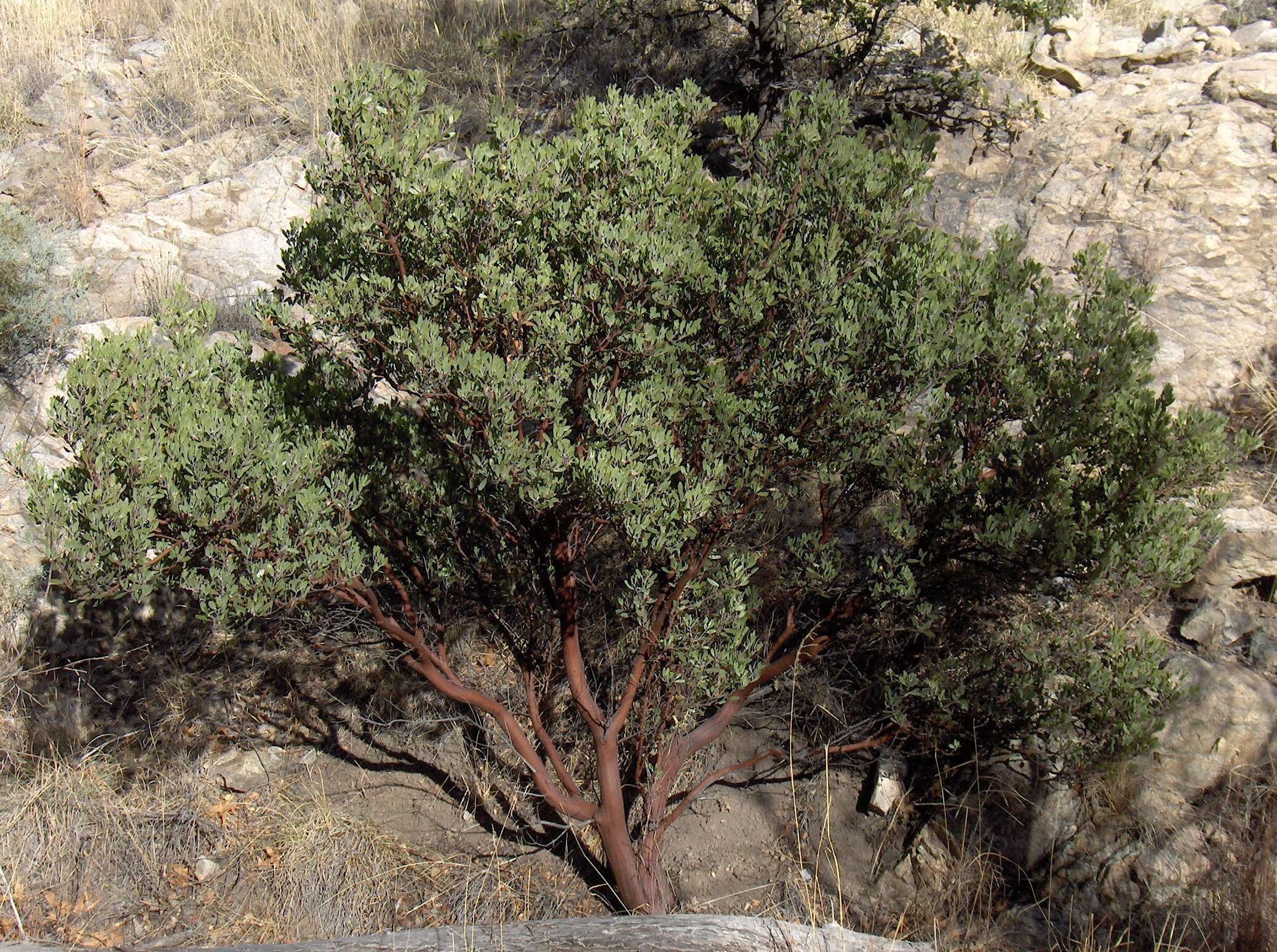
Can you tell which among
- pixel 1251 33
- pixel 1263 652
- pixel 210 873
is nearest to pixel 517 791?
pixel 210 873

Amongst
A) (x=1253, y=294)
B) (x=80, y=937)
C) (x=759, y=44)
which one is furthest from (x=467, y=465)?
(x=1253, y=294)

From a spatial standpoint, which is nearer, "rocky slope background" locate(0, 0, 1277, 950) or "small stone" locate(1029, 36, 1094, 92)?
"rocky slope background" locate(0, 0, 1277, 950)

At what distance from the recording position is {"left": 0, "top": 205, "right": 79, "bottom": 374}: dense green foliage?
19.8ft

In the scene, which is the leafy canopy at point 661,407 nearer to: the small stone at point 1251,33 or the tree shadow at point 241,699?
the tree shadow at point 241,699

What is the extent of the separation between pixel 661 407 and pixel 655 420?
0.12 m

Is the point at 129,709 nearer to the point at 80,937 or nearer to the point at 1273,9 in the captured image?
the point at 80,937

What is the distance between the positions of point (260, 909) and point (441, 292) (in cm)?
320

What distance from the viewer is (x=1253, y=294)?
648cm

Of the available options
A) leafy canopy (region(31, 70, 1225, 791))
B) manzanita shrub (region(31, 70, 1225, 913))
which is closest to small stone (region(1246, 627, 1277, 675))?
manzanita shrub (region(31, 70, 1225, 913))

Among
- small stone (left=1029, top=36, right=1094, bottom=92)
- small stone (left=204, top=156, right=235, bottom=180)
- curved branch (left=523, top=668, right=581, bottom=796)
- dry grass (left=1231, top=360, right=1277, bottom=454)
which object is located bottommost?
curved branch (left=523, top=668, right=581, bottom=796)

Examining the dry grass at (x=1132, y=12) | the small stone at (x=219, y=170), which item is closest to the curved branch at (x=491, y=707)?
the small stone at (x=219, y=170)

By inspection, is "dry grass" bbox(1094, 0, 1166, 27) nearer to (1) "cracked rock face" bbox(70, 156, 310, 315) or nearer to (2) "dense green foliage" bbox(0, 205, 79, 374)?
(1) "cracked rock face" bbox(70, 156, 310, 315)

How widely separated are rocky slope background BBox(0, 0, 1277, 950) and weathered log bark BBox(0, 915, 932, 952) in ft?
1.58

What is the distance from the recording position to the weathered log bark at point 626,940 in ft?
11.2
